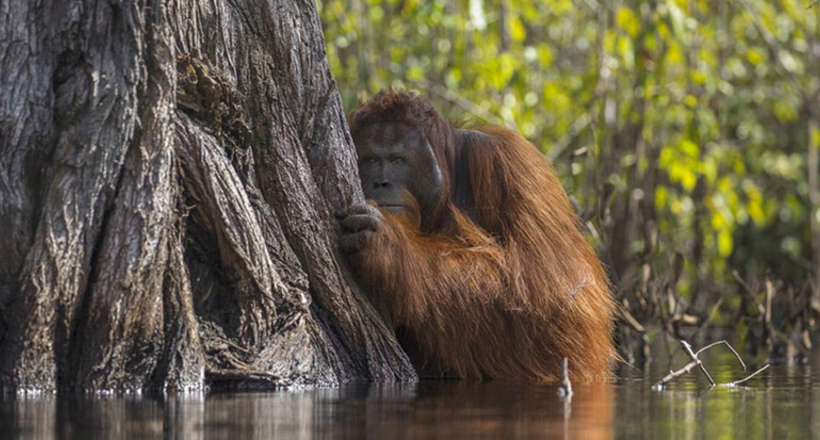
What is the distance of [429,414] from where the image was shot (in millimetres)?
3971

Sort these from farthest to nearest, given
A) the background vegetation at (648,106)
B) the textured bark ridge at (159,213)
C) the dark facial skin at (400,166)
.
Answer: the background vegetation at (648,106) < the dark facial skin at (400,166) < the textured bark ridge at (159,213)

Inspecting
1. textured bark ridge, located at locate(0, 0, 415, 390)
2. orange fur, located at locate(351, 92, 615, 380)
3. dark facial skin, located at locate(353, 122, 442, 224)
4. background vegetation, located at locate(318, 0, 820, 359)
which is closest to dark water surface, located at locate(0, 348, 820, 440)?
textured bark ridge, located at locate(0, 0, 415, 390)

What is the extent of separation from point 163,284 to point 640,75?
21.4ft

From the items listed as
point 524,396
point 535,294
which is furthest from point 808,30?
point 524,396

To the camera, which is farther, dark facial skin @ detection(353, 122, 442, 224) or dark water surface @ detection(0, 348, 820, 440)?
dark facial skin @ detection(353, 122, 442, 224)

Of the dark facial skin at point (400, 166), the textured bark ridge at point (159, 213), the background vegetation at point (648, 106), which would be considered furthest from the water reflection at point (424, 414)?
the background vegetation at point (648, 106)

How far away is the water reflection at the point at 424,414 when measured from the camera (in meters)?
3.43

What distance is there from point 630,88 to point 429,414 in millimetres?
9672

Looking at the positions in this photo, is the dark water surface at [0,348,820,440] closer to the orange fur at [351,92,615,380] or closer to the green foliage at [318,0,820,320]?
the orange fur at [351,92,615,380]

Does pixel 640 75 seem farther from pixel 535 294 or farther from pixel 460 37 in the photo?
pixel 535 294

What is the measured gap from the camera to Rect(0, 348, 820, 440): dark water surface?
342 cm

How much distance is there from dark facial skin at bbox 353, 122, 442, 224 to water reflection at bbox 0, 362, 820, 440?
1105 mm

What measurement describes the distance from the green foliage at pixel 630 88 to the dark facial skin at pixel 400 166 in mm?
2871

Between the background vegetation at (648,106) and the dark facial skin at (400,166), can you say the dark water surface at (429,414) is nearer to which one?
the dark facial skin at (400,166)
